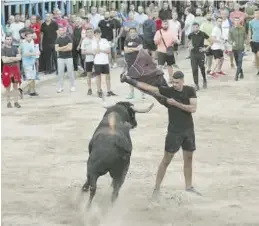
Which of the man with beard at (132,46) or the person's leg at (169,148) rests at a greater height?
the man with beard at (132,46)

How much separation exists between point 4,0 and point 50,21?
1.27 meters

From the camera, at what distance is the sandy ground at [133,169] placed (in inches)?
323

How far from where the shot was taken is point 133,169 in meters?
10.2

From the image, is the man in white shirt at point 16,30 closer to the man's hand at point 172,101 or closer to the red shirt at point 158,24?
the red shirt at point 158,24

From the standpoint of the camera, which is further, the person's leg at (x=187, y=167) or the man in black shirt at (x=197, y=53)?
the man in black shirt at (x=197, y=53)

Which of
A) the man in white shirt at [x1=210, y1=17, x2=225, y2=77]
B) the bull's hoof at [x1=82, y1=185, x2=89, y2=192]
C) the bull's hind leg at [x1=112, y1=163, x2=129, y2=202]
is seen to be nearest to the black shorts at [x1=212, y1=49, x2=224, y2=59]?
the man in white shirt at [x1=210, y1=17, x2=225, y2=77]

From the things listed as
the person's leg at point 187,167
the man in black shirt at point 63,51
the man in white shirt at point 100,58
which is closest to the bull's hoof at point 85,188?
the person's leg at point 187,167

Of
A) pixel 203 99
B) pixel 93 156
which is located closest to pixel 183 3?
pixel 203 99

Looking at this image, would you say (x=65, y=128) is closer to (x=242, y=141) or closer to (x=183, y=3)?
(x=242, y=141)

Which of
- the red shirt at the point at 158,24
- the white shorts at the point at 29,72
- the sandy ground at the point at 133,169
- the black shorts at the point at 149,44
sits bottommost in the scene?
the sandy ground at the point at 133,169

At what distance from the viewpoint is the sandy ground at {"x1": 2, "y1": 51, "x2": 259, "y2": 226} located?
820cm

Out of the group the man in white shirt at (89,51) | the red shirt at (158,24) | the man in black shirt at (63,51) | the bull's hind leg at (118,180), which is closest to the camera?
the bull's hind leg at (118,180)

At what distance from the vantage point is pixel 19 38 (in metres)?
17.9

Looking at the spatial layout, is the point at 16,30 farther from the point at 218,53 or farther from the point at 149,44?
the point at 218,53
